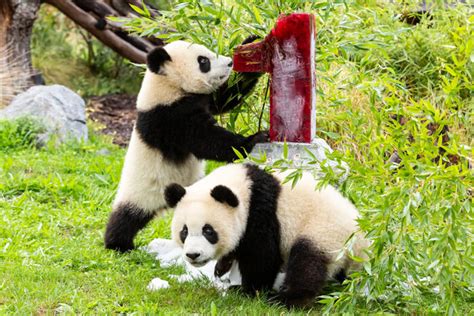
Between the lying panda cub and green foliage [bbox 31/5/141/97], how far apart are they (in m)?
6.88

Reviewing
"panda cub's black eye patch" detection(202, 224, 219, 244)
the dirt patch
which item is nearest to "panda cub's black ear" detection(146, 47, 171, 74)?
"panda cub's black eye patch" detection(202, 224, 219, 244)

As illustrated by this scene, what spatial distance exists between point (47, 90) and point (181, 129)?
163 inches

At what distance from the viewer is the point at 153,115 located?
14.8 feet

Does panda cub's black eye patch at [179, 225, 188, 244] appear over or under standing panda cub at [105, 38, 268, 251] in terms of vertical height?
under

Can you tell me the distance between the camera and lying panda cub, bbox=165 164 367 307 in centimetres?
372

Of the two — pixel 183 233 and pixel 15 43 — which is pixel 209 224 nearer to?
pixel 183 233

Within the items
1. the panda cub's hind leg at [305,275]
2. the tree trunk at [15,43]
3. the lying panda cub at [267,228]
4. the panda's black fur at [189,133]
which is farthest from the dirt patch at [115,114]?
the panda cub's hind leg at [305,275]

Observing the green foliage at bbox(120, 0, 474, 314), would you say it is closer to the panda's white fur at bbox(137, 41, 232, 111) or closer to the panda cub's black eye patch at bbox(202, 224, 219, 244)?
the panda's white fur at bbox(137, 41, 232, 111)

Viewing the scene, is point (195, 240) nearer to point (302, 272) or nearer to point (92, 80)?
point (302, 272)

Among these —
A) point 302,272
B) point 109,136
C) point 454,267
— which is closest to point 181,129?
point 302,272

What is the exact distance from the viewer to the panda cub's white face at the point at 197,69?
4.48 meters

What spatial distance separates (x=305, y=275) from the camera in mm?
3713

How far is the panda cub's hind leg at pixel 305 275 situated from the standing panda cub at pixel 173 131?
0.74m

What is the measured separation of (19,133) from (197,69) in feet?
11.0
